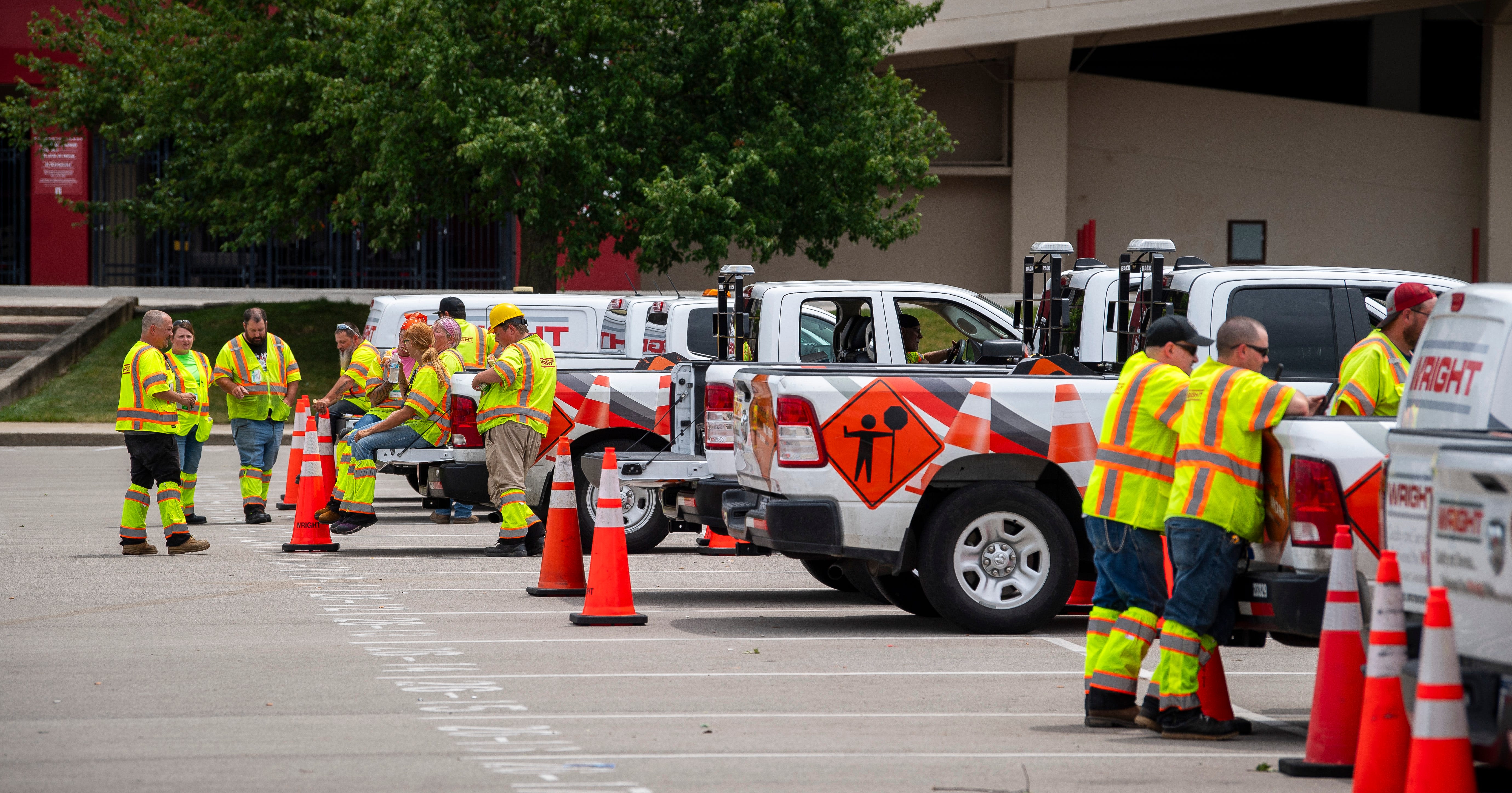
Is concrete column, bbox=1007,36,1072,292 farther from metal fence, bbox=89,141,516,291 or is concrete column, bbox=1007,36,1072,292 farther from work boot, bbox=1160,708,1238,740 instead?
work boot, bbox=1160,708,1238,740

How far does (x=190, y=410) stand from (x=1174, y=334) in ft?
29.5

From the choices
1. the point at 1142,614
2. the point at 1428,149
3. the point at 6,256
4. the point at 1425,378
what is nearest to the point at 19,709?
the point at 1142,614

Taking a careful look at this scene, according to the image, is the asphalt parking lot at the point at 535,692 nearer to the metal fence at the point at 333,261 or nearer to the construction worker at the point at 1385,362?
the construction worker at the point at 1385,362

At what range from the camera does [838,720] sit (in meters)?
7.45

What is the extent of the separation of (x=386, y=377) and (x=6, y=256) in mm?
24644

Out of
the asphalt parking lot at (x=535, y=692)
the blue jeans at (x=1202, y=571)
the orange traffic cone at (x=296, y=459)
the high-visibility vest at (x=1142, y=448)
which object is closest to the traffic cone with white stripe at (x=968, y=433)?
the asphalt parking lot at (x=535, y=692)

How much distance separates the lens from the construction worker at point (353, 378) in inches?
625

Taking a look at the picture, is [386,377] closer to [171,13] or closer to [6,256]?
[171,13]

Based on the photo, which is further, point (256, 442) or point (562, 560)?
point (256, 442)

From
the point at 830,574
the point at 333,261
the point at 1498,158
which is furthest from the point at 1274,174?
the point at 830,574

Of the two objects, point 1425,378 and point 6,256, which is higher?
point 6,256

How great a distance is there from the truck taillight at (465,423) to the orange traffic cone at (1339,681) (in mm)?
8840

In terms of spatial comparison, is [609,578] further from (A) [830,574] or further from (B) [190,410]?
(B) [190,410]

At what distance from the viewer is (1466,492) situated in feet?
17.1
